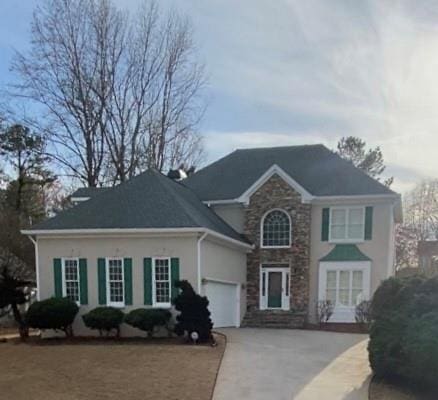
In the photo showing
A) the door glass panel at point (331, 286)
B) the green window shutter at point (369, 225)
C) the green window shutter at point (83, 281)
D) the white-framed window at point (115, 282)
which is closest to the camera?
the white-framed window at point (115, 282)

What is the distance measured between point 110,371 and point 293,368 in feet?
12.9

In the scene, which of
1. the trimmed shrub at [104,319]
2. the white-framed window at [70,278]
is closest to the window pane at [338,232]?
the trimmed shrub at [104,319]

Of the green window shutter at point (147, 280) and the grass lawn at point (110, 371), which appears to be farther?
the green window shutter at point (147, 280)

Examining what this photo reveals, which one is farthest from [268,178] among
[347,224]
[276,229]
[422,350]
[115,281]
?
[422,350]

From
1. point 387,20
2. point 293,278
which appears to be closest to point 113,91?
point 293,278

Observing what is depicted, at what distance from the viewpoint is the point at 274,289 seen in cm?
1814

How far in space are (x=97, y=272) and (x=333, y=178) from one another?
1060 centimetres

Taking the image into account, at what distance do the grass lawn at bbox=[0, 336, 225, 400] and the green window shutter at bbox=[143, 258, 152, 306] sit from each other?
1.85 metres

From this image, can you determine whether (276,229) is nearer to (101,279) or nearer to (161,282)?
(161,282)

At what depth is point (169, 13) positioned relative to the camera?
25.1 m

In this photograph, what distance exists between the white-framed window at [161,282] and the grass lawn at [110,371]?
185 cm

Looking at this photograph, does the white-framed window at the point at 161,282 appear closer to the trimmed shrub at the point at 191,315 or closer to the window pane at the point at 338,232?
the trimmed shrub at the point at 191,315

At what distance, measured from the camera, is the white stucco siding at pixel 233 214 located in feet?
61.0

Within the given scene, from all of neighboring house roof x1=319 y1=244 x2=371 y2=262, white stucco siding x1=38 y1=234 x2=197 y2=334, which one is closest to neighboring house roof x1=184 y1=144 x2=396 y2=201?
neighboring house roof x1=319 y1=244 x2=371 y2=262
